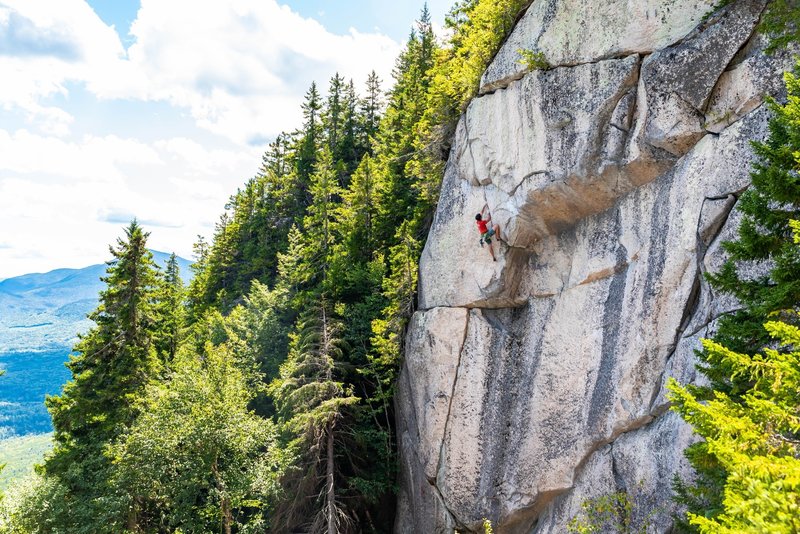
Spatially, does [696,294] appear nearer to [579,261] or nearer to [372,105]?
[579,261]

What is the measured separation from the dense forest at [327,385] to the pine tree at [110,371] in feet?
0.34

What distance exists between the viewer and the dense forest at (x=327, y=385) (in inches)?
272

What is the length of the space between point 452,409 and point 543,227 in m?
7.24

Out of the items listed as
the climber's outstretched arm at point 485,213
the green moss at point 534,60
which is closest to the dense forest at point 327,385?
the green moss at point 534,60

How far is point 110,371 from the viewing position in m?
27.4

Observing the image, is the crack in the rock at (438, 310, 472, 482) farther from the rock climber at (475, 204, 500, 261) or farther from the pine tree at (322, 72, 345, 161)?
the pine tree at (322, 72, 345, 161)

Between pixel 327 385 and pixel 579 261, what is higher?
pixel 579 261

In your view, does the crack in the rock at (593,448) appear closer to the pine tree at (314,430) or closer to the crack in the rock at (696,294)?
the crack in the rock at (696,294)

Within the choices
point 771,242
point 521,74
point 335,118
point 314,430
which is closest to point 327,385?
point 314,430

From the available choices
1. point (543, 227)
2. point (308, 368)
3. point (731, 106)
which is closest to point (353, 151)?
point (308, 368)

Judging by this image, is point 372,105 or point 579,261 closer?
point 579,261

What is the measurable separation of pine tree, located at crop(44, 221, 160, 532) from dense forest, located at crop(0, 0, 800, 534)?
0.10 m

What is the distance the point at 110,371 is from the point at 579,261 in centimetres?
2482

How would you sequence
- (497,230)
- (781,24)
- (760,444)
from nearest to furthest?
(760,444), (781,24), (497,230)
